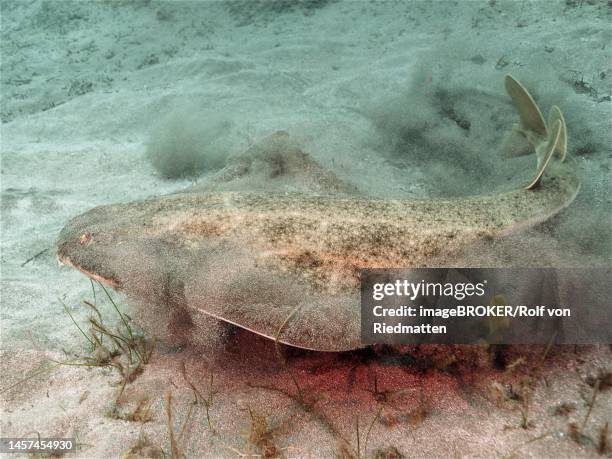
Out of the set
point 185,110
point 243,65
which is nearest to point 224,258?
point 185,110

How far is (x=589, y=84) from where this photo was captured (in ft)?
19.1

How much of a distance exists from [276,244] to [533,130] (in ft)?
10.1

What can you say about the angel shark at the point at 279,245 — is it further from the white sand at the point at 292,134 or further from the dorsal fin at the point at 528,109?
the dorsal fin at the point at 528,109

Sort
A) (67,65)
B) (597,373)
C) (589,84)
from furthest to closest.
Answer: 1. (67,65)
2. (589,84)
3. (597,373)

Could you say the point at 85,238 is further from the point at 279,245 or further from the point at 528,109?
the point at 528,109

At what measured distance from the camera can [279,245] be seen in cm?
325

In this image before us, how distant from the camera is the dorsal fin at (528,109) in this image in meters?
4.42

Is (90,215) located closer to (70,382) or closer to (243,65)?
(70,382)

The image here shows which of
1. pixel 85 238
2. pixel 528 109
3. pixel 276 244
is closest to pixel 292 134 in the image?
pixel 528 109

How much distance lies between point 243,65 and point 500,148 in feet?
18.6

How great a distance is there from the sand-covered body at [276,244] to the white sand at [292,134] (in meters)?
0.44

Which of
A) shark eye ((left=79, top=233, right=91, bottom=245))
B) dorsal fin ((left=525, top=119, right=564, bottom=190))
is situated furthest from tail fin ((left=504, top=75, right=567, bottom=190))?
shark eye ((left=79, top=233, right=91, bottom=245))

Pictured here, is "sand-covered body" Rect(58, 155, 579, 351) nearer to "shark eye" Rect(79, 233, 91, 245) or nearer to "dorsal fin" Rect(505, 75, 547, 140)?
"shark eye" Rect(79, 233, 91, 245)

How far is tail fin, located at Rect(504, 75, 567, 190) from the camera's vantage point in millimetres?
3900
